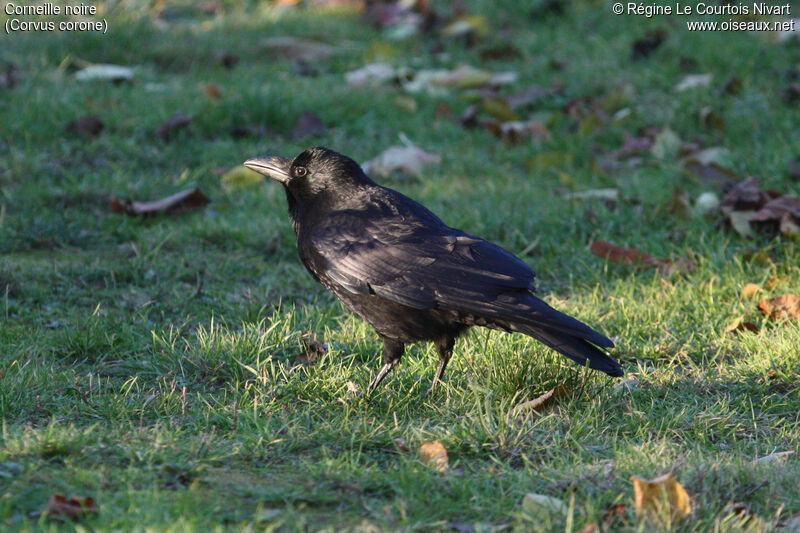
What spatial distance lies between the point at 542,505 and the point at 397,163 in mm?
4131

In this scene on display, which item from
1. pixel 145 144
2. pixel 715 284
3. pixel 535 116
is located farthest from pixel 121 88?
pixel 715 284

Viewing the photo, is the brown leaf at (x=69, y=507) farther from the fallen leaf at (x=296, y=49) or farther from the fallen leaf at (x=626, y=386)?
the fallen leaf at (x=296, y=49)

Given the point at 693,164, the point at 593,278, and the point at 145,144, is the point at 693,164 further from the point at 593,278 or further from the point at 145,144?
the point at 145,144

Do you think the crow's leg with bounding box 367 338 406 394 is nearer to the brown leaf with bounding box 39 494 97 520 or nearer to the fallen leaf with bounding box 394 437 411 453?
the fallen leaf with bounding box 394 437 411 453

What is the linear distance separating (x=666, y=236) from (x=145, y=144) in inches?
147

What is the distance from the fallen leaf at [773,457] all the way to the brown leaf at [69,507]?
2.13m

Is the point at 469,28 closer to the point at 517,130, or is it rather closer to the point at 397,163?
the point at 517,130

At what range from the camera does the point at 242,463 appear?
3.16 m

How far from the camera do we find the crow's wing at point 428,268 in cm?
363

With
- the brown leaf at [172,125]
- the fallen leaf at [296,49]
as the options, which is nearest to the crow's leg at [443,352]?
the brown leaf at [172,125]

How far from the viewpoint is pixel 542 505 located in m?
2.80

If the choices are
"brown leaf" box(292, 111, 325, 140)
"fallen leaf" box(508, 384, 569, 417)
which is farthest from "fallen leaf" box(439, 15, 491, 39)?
"fallen leaf" box(508, 384, 569, 417)

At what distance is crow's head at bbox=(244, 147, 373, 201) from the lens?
14.1ft

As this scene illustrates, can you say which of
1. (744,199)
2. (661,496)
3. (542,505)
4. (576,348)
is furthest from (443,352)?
(744,199)
